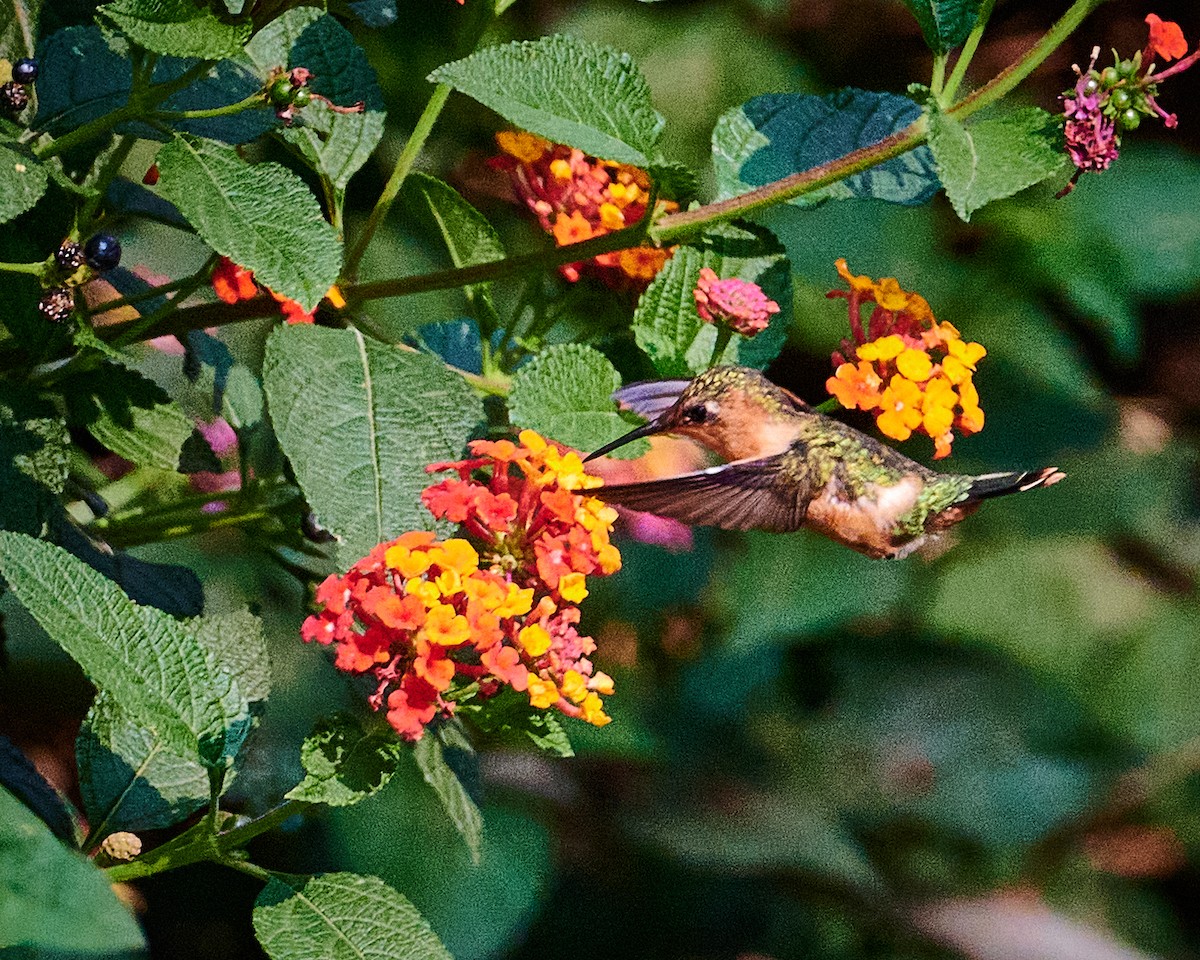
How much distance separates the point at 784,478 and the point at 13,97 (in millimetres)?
530

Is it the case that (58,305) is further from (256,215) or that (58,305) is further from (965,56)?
(965,56)

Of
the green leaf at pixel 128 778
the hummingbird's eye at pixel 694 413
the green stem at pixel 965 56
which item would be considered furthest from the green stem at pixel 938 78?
the green leaf at pixel 128 778

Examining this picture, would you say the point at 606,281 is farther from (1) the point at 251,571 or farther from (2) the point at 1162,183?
(2) the point at 1162,183

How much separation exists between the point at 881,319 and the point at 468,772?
1.38 feet

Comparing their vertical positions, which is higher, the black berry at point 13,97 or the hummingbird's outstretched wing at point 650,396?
the black berry at point 13,97

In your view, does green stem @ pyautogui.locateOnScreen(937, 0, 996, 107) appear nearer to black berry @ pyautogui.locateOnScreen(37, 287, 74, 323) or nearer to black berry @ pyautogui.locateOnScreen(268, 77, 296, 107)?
black berry @ pyautogui.locateOnScreen(268, 77, 296, 107)

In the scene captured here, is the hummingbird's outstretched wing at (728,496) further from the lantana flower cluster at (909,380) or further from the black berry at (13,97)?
the black berry at (13,97)

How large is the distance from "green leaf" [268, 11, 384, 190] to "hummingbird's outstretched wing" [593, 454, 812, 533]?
0.29 meters

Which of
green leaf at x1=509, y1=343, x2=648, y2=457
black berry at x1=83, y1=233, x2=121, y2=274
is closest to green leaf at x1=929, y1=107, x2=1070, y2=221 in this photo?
A: green leaf at x1=509, y1=343, x2=648, y2=457

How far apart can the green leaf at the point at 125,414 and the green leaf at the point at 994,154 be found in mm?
532

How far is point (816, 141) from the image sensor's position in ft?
3.39

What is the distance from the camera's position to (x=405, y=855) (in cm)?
170

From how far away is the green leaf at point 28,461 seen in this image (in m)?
0.91

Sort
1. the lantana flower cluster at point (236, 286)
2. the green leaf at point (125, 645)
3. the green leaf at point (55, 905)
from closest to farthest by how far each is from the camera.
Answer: the green leaf at point (55, 905), the green leaf at point (125, 645), the lantana flower cluster at point (236, 286)
